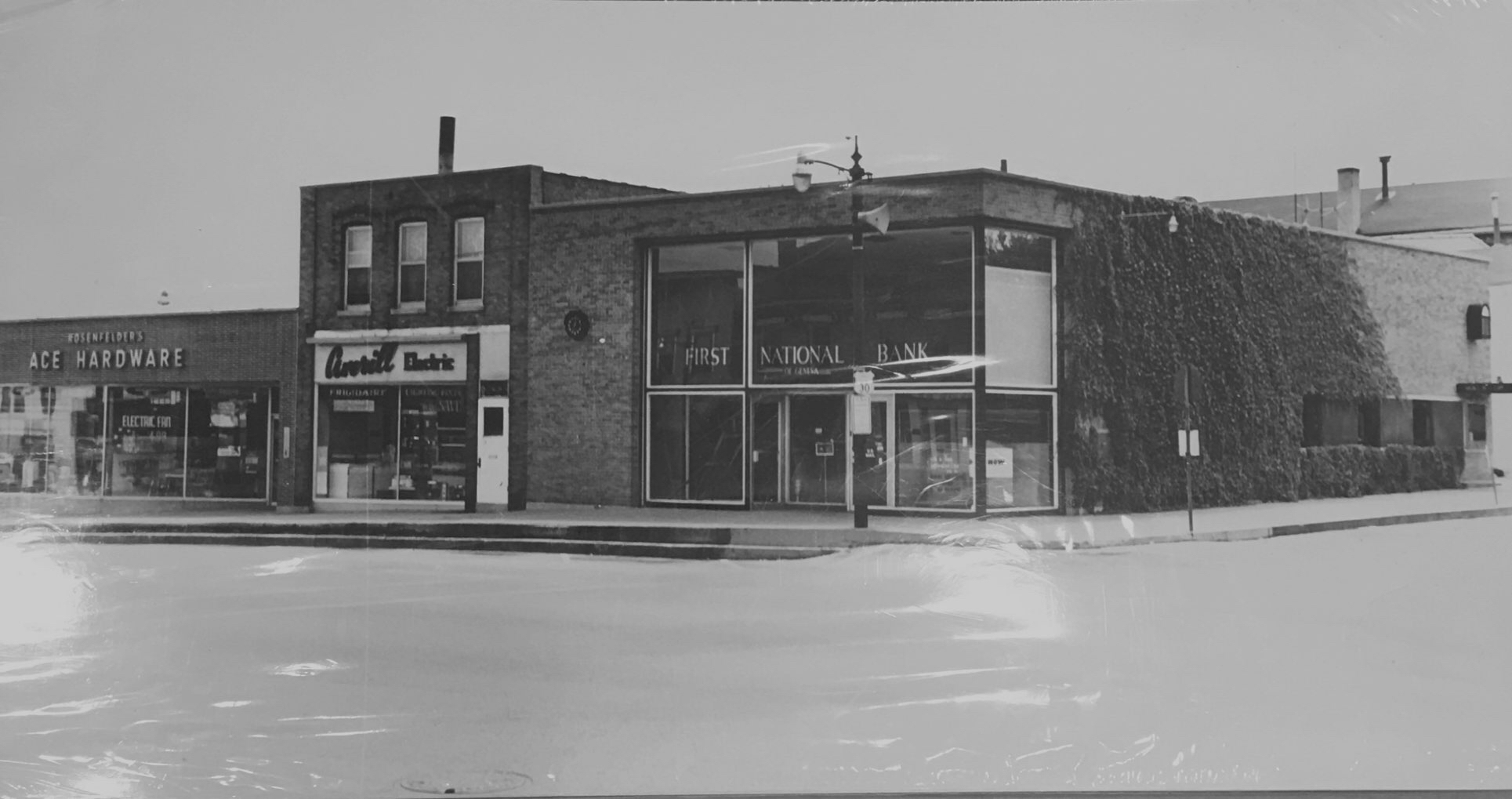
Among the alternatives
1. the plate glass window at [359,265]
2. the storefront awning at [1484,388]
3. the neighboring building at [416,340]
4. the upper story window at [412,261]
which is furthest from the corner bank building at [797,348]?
the storefront awning at [1484,388]

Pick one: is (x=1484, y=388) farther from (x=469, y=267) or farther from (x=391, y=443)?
(x=391, y=443)

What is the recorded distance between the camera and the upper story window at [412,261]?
3258 mm

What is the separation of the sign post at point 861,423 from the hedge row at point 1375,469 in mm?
1303

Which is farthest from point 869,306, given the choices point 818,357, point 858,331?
point 818,357

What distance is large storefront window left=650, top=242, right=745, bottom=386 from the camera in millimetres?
3279

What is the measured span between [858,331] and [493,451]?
1.15 metres

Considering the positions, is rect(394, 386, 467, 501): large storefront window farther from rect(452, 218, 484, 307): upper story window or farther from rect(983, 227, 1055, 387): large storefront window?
rect(983, 227, 1055, 387): large storefront window

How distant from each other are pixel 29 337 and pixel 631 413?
71.9 inches

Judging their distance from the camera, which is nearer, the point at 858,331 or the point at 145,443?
the point at 858,331

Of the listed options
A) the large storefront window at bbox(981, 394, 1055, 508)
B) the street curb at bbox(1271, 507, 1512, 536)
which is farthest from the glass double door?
the street curb at bbox(1271, 507, 1512, 536)

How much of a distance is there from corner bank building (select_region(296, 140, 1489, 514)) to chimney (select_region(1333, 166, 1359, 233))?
0.19ft

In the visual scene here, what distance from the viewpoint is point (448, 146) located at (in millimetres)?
3252

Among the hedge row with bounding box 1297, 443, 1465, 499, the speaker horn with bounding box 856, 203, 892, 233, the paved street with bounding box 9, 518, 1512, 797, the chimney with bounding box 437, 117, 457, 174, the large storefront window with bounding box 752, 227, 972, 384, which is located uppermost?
the chimney with bounding box 437, 117, 457, 174

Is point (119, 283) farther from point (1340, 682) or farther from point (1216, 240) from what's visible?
point (1340, 682)
